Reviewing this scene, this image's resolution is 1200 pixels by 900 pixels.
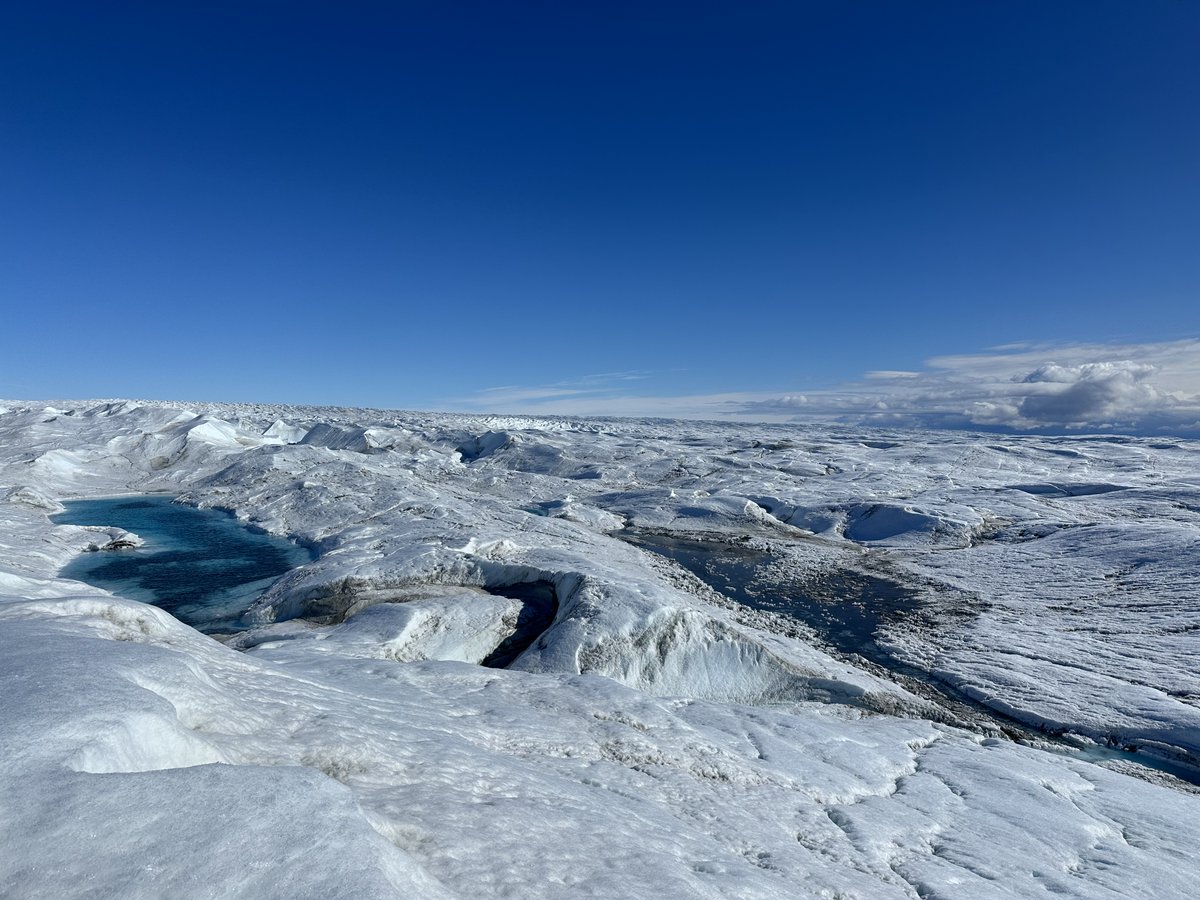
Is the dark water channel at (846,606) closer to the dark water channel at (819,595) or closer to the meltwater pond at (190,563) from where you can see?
the dark water channel at (819,595)

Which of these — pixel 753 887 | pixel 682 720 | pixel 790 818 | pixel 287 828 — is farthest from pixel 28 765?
pixel 682 720

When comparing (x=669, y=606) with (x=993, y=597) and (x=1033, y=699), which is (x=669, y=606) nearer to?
(x=1033, y=699)

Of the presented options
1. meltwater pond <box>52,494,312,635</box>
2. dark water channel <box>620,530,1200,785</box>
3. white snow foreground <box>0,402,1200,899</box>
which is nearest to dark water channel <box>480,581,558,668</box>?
white snow foreground <box>0,402,1200,899</box>

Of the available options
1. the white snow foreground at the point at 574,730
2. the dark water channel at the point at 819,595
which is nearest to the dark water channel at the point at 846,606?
the dark water channel at the point at 819,595

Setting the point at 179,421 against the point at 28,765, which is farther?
the point at 179,421

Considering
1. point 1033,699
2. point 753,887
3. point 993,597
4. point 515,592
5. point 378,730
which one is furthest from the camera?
point 993,597

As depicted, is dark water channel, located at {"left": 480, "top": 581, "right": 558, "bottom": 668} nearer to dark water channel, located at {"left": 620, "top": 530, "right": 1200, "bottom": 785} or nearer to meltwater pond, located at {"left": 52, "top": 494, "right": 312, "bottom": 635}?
meltwater pond, located at {"left": 52, "top": 494, "right": 312, "bottom": 635}
